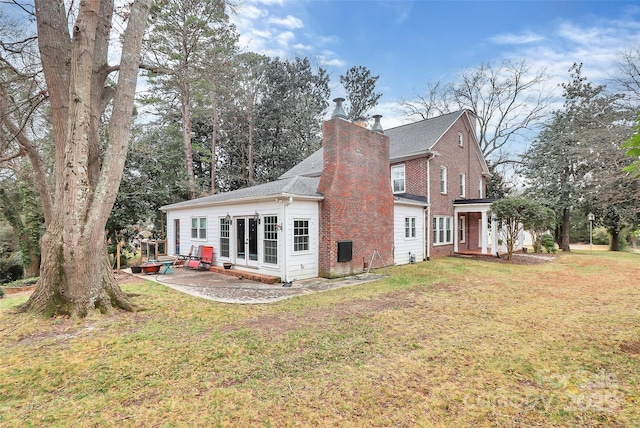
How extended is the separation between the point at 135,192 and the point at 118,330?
1356 centimetres

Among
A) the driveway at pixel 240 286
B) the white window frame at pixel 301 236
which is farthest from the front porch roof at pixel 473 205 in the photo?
the white window frame at pixel 301 236

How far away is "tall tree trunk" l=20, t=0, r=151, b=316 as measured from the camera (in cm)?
517

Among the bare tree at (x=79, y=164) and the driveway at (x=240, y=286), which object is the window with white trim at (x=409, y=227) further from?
the bare tree at (x=79, y=164)

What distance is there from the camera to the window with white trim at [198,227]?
1283cm

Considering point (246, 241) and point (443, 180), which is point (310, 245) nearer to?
point (246, 241)

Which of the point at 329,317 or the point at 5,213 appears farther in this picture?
the point at 5,213

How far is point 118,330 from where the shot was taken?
4898 millimetres

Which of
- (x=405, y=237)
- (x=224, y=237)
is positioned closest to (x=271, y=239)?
(x=224, y=237)

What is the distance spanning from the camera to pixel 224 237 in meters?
11.7

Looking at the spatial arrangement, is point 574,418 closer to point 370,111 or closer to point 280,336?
point 280,336

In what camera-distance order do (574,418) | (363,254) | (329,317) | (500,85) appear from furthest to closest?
(500,85)
(363,254)
(329,317)
(574,418)

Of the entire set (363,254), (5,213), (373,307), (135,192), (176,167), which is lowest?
(373,307)

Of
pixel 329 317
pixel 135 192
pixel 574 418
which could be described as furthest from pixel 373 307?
pixel 135 192

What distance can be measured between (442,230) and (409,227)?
11.4 ft
